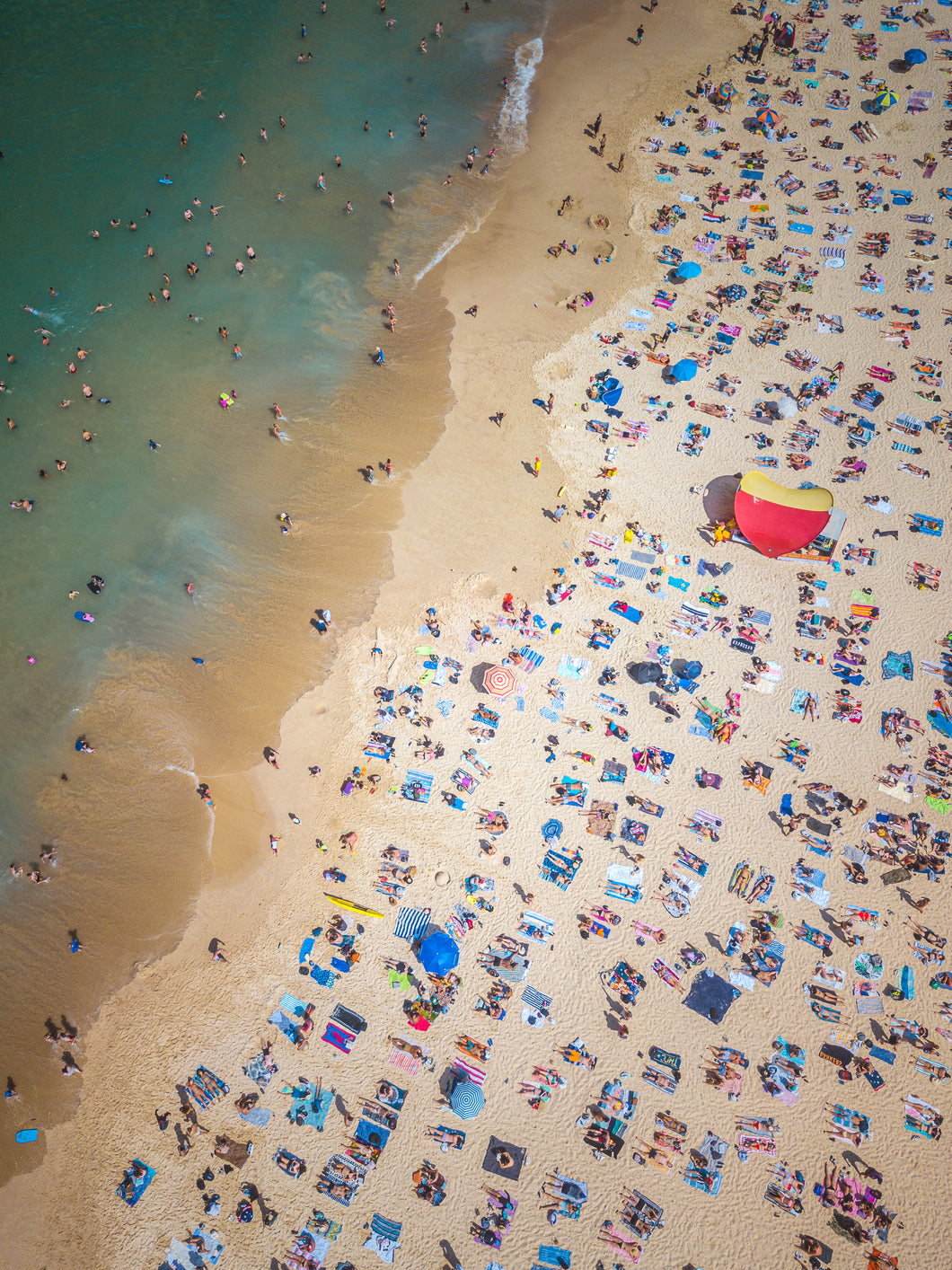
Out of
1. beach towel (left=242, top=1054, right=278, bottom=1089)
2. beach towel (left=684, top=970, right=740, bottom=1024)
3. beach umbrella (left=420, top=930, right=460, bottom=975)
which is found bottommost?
beach towel (left=242, top=1054, right=278, bottom=1089)

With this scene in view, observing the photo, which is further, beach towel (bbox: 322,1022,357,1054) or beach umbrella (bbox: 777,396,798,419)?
beach umbrella (bbox: 777,396,798,419)

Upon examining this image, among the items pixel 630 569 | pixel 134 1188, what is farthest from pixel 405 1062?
pixel 630 569

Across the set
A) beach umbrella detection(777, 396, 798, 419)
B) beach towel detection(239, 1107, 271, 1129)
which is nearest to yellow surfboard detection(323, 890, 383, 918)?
beach towel detection(239, 1107, 271, 1129)

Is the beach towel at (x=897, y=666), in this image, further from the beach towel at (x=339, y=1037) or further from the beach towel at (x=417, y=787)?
the beach towel at (x=339, y=1037)

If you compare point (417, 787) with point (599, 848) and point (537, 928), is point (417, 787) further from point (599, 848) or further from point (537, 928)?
point (599, 848)

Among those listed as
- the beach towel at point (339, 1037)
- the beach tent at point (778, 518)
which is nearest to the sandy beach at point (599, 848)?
the beach towel at point (339, 1037)

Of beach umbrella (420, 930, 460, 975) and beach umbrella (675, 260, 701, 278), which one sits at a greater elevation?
beach umbrella (675, 260, 701, 278)

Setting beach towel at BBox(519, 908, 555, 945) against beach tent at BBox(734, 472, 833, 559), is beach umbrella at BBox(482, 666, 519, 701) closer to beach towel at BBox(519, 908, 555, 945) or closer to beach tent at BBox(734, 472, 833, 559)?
beach towel at BBox(519, 908, 555, 945)
